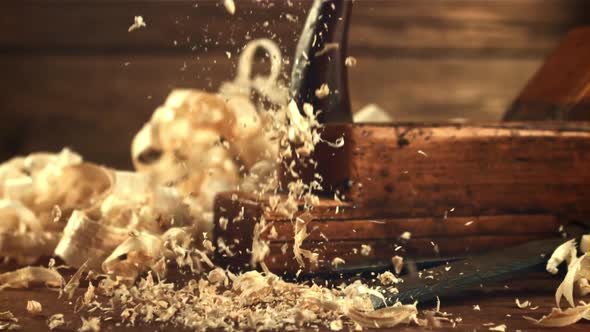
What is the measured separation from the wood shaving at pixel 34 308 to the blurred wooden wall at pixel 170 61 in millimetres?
1180

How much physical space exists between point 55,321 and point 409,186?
0.41 meters

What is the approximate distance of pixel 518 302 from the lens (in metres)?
0.70

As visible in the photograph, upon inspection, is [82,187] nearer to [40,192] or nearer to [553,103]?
[40,192]

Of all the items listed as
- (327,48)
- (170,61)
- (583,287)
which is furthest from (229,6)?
(170,61)

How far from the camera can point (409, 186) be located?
835 millimetres

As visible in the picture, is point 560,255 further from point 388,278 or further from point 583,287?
point 388,278

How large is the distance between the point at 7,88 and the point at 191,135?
919mm

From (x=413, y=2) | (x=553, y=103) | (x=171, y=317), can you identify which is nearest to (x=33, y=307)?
(x=171, y=317)

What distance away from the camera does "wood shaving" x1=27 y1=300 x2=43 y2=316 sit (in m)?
0.67

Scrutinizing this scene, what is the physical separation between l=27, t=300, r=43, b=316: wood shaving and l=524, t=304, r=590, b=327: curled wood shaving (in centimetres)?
45

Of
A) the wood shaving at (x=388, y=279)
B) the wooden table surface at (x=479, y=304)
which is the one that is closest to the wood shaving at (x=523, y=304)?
the wooden table surface at (x=479, y=304)

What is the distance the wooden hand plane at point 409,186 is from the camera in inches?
32.1

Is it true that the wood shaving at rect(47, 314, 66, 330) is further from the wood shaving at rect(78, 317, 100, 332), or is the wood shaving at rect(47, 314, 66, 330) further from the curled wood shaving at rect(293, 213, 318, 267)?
the curled wood shaving at rect(293, 213, 318, 267)

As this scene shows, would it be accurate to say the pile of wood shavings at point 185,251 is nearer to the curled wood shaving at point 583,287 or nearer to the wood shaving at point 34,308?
the wood shaving at point 34,308
